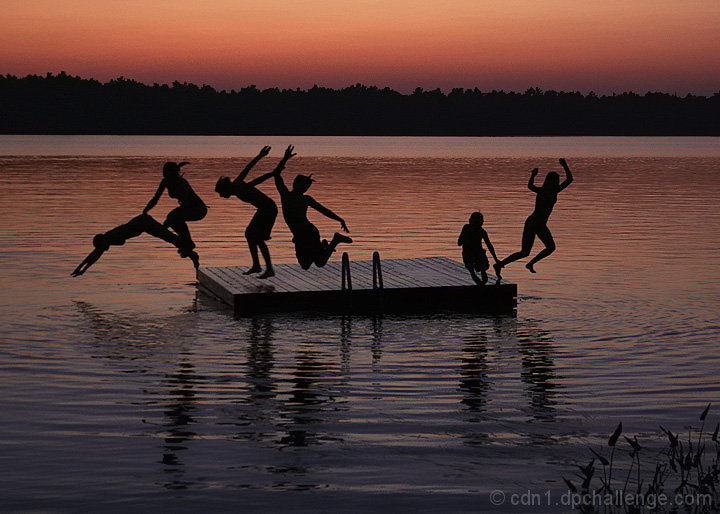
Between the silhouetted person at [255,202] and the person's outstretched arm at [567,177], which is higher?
the person's outstretched arm at [567,177]

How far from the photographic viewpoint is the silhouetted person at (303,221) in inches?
709

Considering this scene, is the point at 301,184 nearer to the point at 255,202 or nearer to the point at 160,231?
the point at 255,202

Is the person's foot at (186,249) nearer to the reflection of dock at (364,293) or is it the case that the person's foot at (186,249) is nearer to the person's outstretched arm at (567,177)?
the reflection of dock at (364,293)

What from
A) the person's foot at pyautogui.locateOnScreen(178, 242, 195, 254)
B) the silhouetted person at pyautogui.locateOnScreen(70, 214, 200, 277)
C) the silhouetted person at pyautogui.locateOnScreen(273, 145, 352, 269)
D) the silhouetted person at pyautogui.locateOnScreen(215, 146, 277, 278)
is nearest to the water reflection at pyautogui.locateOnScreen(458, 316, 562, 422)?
the silhouetted person at pyautogui.locateOnScreen(273, 145, 352, 269)

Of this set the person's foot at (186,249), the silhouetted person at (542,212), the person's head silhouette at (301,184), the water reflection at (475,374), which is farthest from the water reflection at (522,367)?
the person's foot at (186,249)

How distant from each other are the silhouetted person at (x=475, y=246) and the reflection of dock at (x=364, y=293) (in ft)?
1.01

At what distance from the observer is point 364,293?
18750 millimetres

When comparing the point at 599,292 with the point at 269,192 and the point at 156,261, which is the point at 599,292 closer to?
the point at 156,261

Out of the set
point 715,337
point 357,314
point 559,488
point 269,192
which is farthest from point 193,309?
point 269,192

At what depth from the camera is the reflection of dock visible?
60.6ft

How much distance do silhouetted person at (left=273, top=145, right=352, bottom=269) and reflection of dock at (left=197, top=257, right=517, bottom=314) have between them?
551 mm

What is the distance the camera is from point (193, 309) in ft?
63.2

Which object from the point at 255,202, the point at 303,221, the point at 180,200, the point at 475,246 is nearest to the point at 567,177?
the point at 475,246

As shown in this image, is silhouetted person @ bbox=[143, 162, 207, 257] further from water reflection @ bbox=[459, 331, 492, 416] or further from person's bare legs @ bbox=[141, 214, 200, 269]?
water reflection @ bbox=[459, 331, 492, 416]
